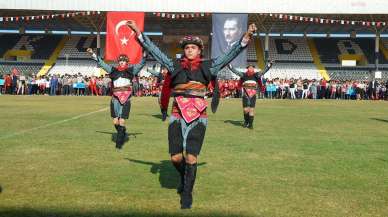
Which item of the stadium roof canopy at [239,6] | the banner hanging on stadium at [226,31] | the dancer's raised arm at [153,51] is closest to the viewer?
the dancer's raised arm at [153,51]

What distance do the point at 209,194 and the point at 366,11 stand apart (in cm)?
3504

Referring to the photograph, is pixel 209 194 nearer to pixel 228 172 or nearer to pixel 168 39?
pixel 228 172

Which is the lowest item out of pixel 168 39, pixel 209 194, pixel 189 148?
pixel 209 194

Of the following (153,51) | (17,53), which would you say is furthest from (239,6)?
(153,51)

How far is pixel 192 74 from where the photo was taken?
6.32 metres

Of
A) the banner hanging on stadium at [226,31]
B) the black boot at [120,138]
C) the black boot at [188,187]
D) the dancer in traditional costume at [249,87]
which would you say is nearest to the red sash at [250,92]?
the dancer in traditional costume at [249,87]

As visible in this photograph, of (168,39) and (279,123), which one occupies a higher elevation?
(168,39)

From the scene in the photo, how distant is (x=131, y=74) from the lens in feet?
36.6

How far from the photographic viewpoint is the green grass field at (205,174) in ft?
19.4

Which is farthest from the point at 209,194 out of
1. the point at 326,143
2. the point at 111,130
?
the point at 111,130

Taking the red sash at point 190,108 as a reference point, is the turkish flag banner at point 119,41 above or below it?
above

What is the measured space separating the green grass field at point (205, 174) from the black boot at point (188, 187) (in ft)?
0.40

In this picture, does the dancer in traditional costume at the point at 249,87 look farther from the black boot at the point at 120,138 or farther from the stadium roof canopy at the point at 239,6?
the stadium roof canopy at the point at 239,6

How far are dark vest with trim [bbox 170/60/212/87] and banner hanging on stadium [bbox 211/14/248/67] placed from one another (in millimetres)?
28883
